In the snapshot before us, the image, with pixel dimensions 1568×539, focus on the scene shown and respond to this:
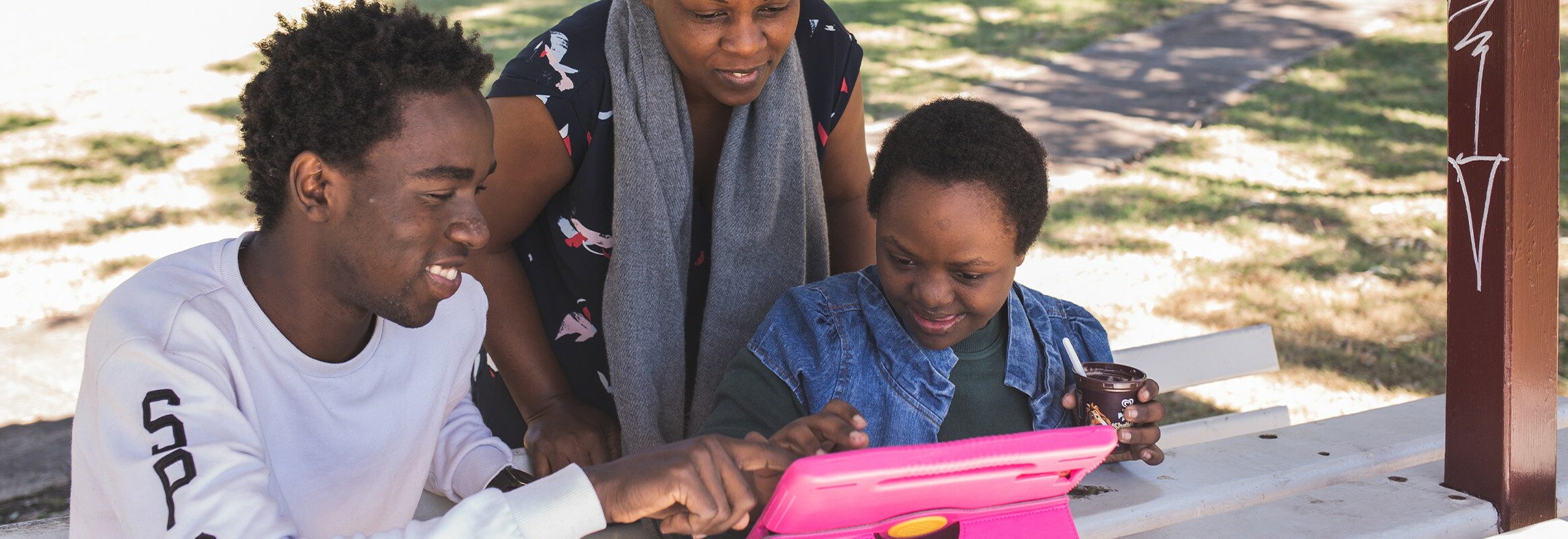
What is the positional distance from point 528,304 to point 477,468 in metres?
0.43

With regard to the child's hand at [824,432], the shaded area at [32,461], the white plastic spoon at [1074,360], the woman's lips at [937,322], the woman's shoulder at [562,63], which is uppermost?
the woman's shoulder at [562,63]

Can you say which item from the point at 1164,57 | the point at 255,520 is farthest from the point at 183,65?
the point at 255,520

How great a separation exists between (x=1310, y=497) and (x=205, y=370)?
184cm

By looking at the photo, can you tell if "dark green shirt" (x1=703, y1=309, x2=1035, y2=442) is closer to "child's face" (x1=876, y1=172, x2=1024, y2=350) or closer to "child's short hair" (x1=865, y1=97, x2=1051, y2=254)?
"child's face" (x1=876, y1=172, x2=1024, y2=350)

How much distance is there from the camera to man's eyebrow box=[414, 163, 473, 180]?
1721 millimetres

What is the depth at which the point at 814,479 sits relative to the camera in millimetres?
1498

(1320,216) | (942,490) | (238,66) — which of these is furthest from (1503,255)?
(238,66)

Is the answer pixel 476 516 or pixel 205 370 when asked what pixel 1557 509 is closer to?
pixel 476 516

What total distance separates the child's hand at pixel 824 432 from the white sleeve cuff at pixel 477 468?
0.54 metres

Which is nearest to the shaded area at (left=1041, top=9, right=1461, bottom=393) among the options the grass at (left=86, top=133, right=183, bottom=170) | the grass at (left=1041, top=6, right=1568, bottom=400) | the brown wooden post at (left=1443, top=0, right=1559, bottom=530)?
the grass at (left=1041, top=6, right=1568, bottom=400)

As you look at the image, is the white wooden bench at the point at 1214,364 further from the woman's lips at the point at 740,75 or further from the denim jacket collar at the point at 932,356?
the woman's lips at the point at 740,75

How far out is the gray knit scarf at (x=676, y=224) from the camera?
7.60 feet

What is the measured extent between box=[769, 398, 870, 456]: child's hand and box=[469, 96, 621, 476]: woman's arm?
642 millimetres

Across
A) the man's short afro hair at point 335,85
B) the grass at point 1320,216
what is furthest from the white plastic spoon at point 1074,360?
the grass at point 1320,216
